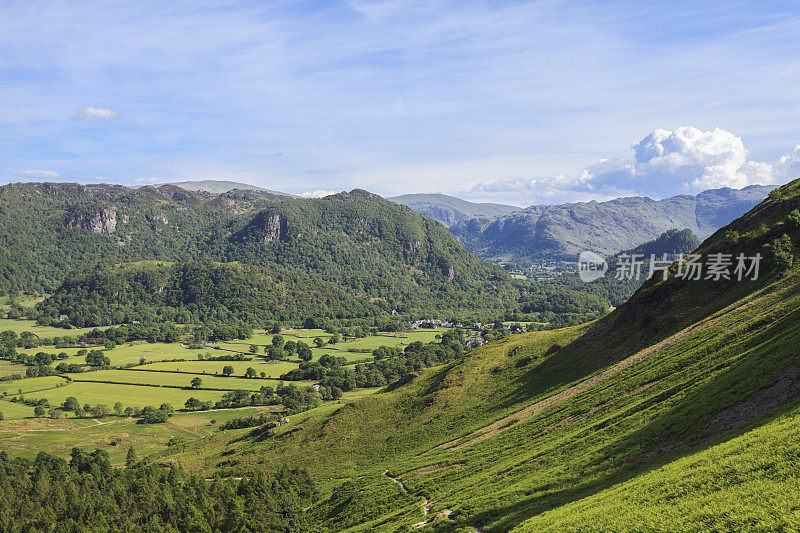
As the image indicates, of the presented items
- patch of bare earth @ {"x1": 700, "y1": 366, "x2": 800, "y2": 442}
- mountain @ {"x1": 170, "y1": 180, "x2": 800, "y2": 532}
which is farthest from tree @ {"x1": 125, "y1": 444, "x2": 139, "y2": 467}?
patch of bare earth @ {"x1": 700, "y1": 366, "x2": 800, "y2": 442}

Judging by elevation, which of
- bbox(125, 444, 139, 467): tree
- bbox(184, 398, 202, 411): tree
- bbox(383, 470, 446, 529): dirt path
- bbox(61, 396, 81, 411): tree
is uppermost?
bbox(383, 470, 446, 529): dirt path

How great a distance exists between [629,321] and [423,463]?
67.0 m

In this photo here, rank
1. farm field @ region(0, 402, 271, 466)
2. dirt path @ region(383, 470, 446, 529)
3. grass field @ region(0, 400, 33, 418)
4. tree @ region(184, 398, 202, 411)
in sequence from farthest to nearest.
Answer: tree @ region(184, 398, 202, 411) → grass field @ region(0, 400, 33, 418) → farm field @ region(0, 402, 271, 466) → dirt path @ region(383, 470, 446, 529)

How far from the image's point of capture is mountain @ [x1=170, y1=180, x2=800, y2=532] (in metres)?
35.9

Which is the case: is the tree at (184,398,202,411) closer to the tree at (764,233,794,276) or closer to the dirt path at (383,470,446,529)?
the dirt path at (383,470,446,529)

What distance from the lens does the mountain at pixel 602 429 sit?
118 ft

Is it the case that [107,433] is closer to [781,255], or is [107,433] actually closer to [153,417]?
[153,417]

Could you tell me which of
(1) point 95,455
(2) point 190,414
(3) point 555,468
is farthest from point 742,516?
(2) point 190,414

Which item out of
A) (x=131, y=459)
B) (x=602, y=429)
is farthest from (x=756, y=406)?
(x=131, y=459)

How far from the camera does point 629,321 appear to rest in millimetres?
120812

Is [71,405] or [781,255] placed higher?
[781,255]

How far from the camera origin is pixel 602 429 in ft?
212

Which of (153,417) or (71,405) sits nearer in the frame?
(153,417)

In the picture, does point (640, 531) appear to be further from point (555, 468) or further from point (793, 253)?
point (793, 253)
